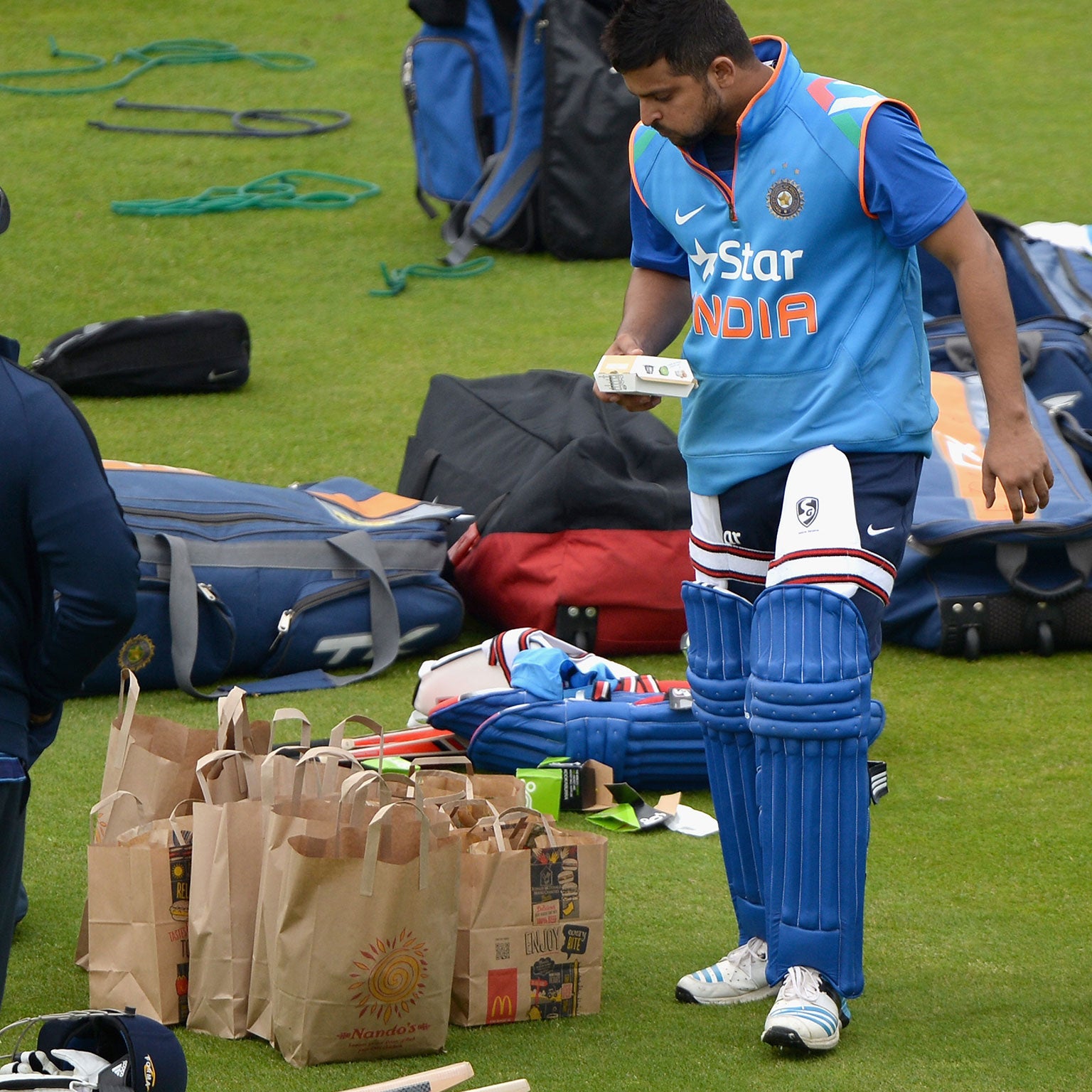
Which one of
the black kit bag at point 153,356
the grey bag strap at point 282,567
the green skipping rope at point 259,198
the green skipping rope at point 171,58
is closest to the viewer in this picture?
the grey bag strap at point 282,567

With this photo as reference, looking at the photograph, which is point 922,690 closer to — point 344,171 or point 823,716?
point 823,716

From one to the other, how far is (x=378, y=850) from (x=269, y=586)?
1922 mm

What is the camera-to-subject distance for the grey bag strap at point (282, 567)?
413 cm

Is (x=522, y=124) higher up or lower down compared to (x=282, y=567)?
higher up

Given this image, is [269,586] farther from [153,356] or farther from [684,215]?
[153,356]

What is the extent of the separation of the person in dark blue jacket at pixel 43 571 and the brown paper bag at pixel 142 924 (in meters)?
0.26

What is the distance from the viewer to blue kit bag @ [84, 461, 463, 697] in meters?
4.16

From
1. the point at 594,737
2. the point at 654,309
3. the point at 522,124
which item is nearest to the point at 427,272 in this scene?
the point at 522,124

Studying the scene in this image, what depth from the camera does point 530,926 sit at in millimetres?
2668

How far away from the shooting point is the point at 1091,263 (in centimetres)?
582

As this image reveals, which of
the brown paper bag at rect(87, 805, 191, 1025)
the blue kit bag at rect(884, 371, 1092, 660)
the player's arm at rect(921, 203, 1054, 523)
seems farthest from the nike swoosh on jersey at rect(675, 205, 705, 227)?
the blue kit bag at rect(884, 371, 1092, 660)

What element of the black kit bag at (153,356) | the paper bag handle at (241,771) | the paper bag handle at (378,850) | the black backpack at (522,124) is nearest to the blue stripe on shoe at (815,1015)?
the paper bag handle at (378,850)

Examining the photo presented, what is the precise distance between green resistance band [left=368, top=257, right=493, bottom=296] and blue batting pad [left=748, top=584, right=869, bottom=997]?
5215 millimetres

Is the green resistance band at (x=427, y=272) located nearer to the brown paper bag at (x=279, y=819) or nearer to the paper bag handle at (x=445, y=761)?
the paper bag handle at (x=445, y=761)
